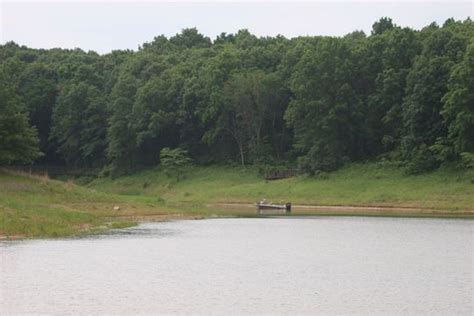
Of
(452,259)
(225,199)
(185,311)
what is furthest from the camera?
(225,199)

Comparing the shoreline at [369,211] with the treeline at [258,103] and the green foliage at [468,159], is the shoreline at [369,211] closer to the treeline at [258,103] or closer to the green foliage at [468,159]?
the green foliage at [468,159]

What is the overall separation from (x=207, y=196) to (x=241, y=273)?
72.9 m

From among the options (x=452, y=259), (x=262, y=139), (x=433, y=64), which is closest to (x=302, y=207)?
(x=433, y=64)

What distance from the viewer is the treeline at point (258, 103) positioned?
102 meters

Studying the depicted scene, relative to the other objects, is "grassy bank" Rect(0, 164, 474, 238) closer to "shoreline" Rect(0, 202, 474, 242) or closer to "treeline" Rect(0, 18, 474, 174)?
"shoreline" Rect(0, 202, 474, 242)

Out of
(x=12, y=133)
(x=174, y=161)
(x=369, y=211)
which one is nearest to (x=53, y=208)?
(x=12, y=133)

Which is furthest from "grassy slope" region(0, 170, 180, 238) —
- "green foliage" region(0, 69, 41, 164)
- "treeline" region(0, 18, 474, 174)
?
"treeline" region(0, 18, 474, 174)

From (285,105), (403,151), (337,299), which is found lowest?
(337,299)

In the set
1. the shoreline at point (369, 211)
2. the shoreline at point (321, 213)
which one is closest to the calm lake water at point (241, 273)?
the shoreline at point (321, 213)

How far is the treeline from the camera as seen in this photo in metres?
102

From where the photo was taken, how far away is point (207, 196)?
114m

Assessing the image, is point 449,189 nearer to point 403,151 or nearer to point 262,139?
point 403,151

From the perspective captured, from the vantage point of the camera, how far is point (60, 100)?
152m

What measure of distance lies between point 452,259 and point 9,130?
53532 mm
